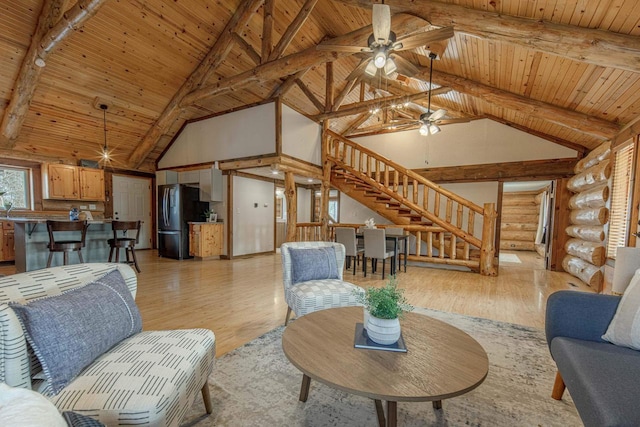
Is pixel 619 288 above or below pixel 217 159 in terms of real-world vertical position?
below

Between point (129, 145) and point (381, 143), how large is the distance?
6595mm

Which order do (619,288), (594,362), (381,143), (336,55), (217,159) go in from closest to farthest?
1. (594,362)
2. (619,288)
3. (336,55)
4. (217,159)
5. (381,143)

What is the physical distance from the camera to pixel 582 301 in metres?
1.59

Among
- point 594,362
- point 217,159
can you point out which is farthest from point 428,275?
point 217,159

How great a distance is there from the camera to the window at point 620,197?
342cm

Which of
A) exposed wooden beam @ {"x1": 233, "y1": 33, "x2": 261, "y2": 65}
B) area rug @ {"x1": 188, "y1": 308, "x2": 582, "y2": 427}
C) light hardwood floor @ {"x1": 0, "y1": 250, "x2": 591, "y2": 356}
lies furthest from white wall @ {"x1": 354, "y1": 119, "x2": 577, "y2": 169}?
area rug @ {"x1": 188, "y1": 308, "x2": 582, "y2": 427}

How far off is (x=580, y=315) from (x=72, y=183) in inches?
338

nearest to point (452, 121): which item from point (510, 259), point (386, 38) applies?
point (510, 259)

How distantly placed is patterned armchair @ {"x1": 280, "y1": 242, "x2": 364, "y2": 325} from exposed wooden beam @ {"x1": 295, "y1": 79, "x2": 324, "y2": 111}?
4822mm

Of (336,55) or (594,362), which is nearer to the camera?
(594,362)

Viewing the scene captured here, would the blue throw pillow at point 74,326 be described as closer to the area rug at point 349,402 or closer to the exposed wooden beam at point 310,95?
the area rug at point 349,402

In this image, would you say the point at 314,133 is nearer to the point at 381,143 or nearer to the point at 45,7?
the point at 381,143

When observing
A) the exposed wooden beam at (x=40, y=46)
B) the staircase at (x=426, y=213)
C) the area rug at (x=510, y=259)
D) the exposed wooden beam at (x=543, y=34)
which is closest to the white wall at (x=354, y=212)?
the staircase at (x=426, y=213)

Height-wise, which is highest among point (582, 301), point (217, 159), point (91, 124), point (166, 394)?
point (91, 124)
